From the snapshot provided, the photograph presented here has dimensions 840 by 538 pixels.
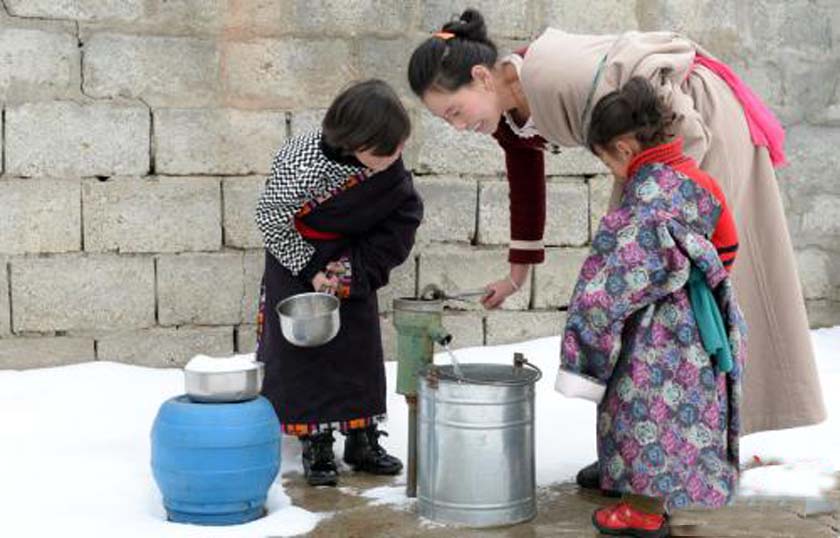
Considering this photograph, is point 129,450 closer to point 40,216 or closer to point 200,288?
point 200,288

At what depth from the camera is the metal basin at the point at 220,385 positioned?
342 centimetres

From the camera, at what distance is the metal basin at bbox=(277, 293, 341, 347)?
362 cm

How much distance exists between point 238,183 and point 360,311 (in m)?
1.19

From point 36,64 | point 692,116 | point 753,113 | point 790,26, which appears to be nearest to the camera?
point 692,116

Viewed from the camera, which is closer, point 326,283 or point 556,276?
point 326,283

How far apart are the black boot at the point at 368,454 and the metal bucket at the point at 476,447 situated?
49 cm

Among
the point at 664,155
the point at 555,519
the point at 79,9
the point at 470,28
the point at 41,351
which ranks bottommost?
the point at 555,519

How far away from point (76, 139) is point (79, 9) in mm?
523

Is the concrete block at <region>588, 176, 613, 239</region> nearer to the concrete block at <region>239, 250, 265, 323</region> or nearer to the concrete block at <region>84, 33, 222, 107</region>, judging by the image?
the concrete block at <region>239, 250, 265, 323</region>

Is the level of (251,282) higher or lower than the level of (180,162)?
lower

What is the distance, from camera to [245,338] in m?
5.02

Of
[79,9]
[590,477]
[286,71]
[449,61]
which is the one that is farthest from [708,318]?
[79,9]

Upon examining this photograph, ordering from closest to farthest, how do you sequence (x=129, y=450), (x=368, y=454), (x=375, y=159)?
(x=375, y=159)
(x=368, y=454)
(x=129, y=450)

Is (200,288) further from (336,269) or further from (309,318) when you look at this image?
(309,318)
